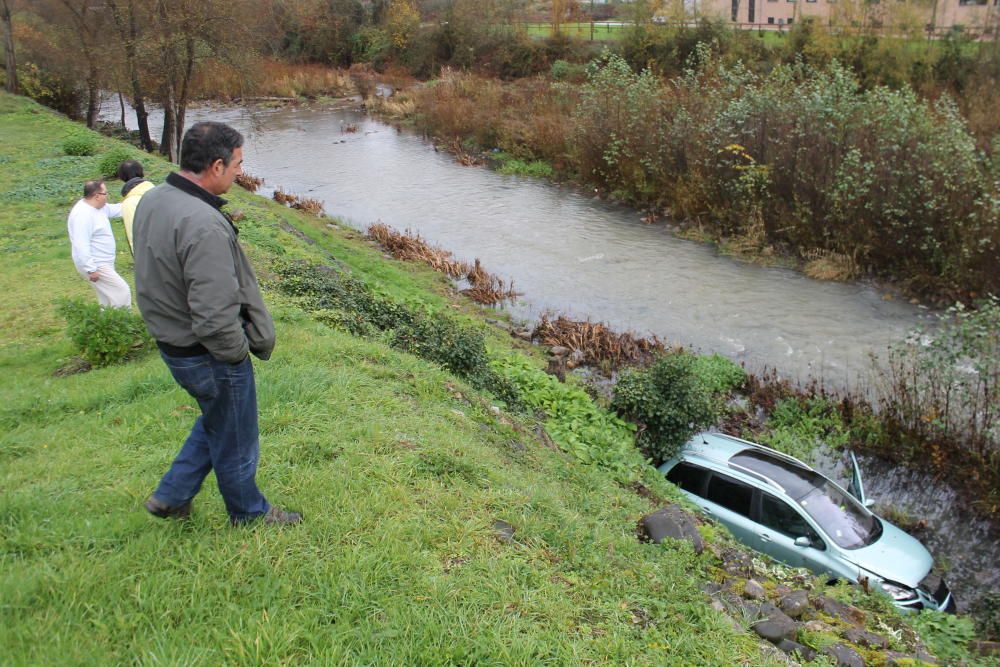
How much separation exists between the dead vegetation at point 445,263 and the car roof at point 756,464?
7885mm

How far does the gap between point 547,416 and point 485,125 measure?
88.8ft

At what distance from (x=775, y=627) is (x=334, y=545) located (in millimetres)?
2996

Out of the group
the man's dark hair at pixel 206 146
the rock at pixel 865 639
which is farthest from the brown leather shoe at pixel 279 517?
the rock at pixel 865 639

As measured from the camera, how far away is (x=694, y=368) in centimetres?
1209

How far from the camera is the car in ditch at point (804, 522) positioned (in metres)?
7.61

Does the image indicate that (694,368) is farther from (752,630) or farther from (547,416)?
(752,630)

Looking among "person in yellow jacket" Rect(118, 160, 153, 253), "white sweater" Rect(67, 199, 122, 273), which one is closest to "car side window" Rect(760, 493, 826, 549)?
"person in yellow jacket" Rect(118, 160, 153, 253)

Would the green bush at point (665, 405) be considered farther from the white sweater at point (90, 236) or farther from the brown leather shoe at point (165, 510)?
the white sweater at point (90, 236)

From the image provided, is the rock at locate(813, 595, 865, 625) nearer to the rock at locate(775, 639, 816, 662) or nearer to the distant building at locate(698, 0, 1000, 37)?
the rock at locate(775, 639, 816, 662)

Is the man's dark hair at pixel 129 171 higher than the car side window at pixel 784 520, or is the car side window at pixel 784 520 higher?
the man's dark hair at pixel 129 171

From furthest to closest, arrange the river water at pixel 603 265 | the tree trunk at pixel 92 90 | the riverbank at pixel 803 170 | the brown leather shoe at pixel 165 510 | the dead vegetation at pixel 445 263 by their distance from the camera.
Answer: the tree trunk at pixel 92 90
the dead vegetation at pixel 445 263
the riverbank at pixel 803 170
the river water at pixel 603 265
the brown leather shoe at pixel 165 510

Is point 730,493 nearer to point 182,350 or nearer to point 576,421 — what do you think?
point 576,421

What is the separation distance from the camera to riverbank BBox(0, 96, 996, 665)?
3.76 meters

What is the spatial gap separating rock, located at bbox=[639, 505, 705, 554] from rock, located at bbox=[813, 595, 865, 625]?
3.22 feet
